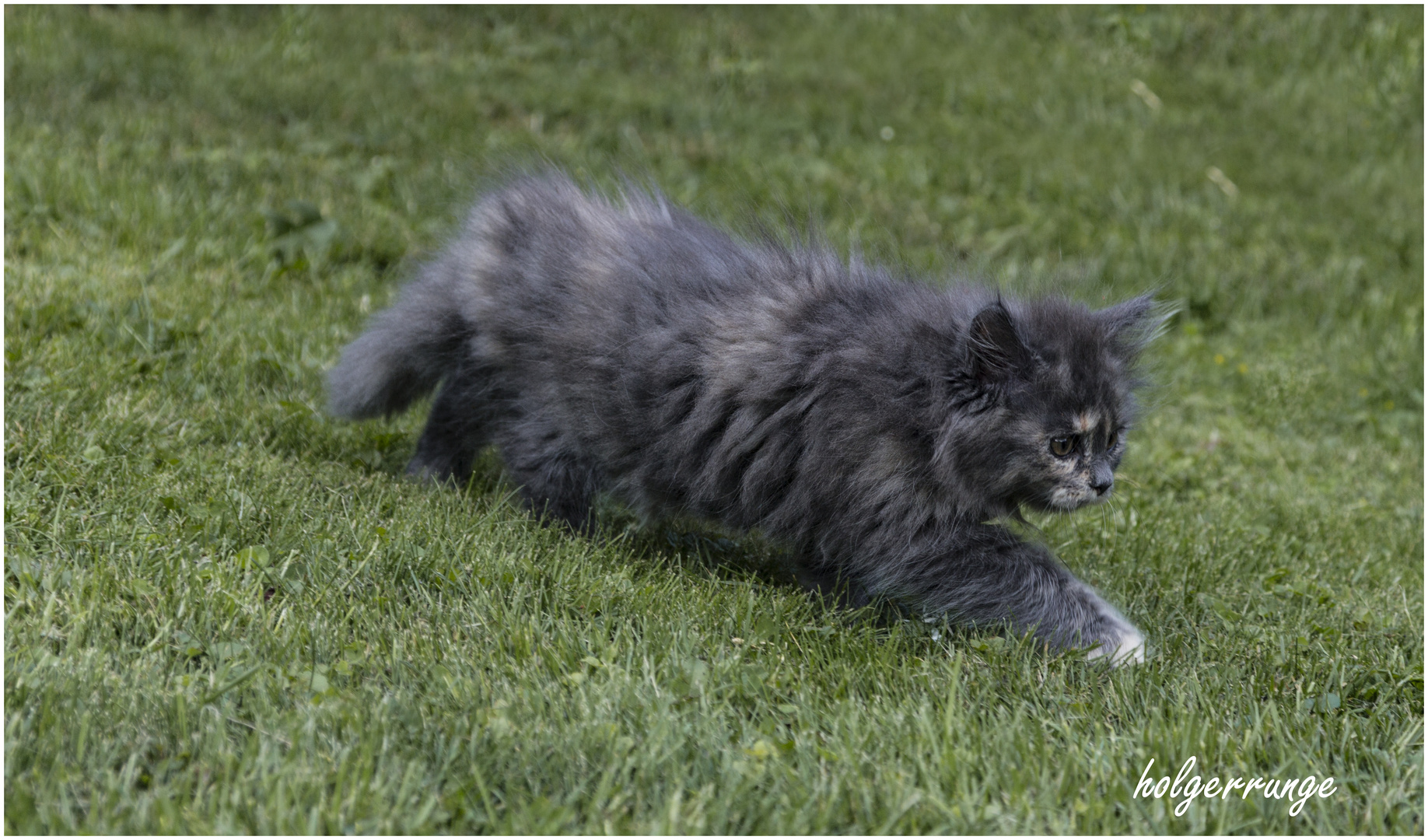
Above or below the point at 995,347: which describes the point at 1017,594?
below

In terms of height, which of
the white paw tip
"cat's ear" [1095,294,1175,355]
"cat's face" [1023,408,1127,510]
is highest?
"cat's ear" [1095,294,1175,355]

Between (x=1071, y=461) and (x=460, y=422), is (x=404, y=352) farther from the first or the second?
(x=1071, y=461)

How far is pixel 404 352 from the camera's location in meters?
4.86

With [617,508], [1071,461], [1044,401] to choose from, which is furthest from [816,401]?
[617,508]

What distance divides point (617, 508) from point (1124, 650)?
2.07m

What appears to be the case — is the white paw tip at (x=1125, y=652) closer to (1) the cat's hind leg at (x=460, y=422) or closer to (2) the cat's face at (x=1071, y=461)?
(2) the cat's face at (x=1071, y=461)

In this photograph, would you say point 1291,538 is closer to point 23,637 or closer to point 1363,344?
point 1363,344

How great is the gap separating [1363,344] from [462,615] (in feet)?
23.3

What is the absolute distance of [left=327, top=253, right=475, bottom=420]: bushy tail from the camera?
4789 millimetres

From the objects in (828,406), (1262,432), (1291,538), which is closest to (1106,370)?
(828,406)

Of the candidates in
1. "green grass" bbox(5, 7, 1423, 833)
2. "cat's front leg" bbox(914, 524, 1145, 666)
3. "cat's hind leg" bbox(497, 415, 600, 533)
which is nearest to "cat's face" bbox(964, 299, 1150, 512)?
"cat's front leg" bbox(914, 524, 1145, 666)

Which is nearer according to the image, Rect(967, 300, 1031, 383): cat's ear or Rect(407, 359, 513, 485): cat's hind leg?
Rect(967, 300, 1031, 383): cat's ear

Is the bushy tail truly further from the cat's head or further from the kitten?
the cat's head

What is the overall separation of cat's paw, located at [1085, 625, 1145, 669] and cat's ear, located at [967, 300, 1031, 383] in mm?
912
